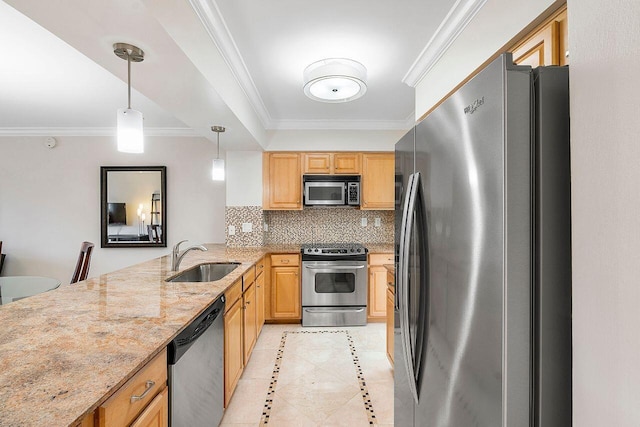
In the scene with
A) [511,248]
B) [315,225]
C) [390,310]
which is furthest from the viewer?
[315,225]

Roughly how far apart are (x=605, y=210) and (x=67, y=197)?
218 inches

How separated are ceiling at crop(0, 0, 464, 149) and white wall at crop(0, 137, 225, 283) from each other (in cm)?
82

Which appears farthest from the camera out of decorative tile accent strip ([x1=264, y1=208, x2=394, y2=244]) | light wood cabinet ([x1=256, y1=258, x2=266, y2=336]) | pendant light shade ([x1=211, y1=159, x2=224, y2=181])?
decorative tile accent strip ([x1=264, y1=208, x2=394, y2=244])

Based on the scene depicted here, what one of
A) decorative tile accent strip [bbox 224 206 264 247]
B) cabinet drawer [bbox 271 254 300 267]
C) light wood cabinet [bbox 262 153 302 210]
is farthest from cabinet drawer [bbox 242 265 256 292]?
light wood cabinet [bbox 262 153 302 210]

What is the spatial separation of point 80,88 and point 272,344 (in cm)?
306

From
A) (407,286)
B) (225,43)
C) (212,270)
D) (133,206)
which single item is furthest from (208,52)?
(133,206)

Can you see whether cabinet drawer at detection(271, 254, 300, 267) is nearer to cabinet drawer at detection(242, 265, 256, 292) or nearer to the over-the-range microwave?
the over-the-range microwave

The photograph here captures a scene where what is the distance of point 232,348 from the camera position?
2.24 metres

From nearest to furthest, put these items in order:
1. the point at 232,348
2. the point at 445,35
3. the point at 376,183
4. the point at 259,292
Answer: the point at 445,35, the point at 232,348, the point at 259,292, the point at 376,183

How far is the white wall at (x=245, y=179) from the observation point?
4.27 m

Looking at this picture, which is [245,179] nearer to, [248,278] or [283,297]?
[283,297]

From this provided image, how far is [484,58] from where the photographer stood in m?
1.61

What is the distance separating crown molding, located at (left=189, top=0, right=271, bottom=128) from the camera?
1.75 m

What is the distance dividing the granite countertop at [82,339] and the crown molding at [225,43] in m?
1.50
